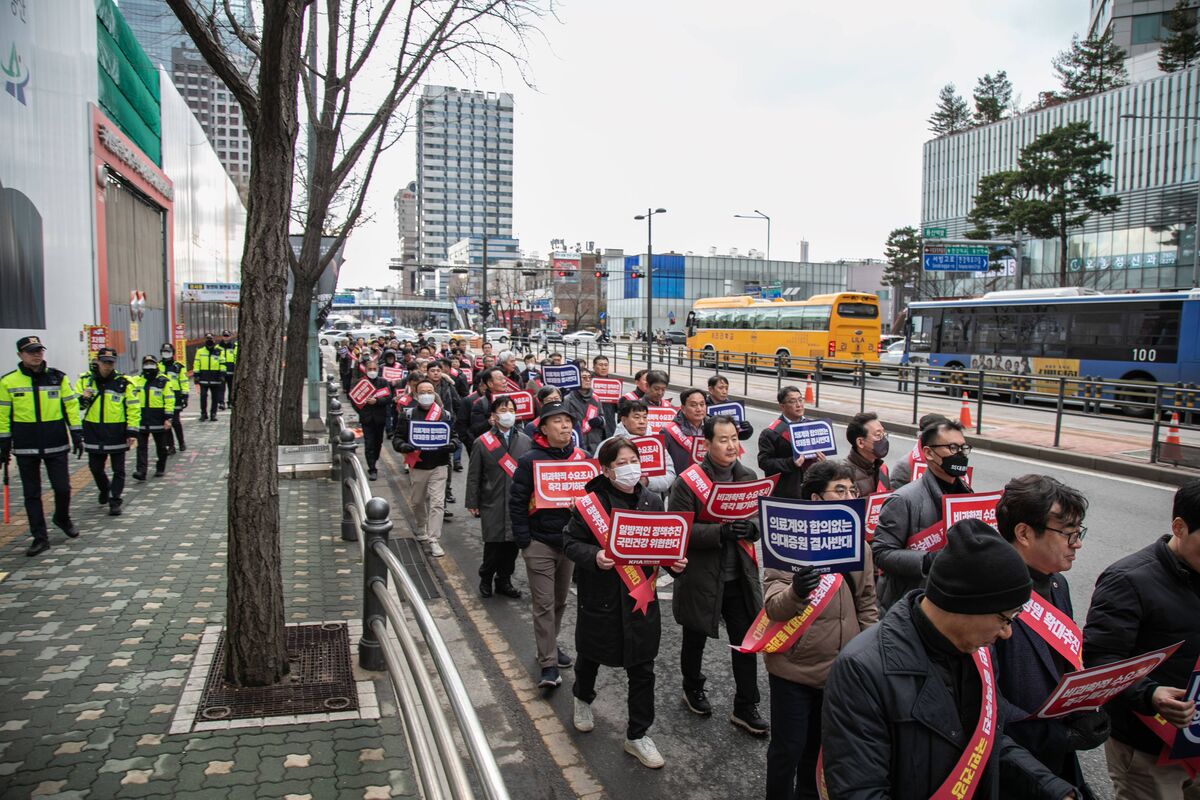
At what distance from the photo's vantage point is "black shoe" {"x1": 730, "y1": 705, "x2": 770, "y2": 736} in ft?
15.6

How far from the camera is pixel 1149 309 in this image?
69.6 ft

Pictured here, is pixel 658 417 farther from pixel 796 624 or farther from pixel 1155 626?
pixel 1155 626

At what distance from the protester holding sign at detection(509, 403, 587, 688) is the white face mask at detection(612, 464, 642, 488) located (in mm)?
1075

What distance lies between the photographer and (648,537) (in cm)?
436

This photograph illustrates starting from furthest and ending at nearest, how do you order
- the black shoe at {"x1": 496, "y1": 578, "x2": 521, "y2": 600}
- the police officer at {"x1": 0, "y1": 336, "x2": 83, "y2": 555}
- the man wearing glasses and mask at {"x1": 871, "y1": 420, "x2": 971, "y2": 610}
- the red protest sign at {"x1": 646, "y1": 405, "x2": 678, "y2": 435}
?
the red protest sign at {"x1": 646, "y1": 405, "x2": 678, "y2": 435} < the police officer at {"x1": 0, "y1": 336, "x2": 83, "y2": 555} < the black shoe at {"x1": 496, "y1": 578, "x2": 521, "y2": 600} < the man wearing glasses and mask at {"x1": 871, "y1": 420, "x2": 971, "y2": 610}

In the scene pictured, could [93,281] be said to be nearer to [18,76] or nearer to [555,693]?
[18,76]

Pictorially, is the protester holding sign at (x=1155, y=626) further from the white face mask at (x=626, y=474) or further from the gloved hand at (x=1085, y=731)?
the white face mask at (x=626, y=474)

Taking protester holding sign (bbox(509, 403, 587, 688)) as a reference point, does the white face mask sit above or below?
above

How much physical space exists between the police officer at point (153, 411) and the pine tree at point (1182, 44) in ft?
219

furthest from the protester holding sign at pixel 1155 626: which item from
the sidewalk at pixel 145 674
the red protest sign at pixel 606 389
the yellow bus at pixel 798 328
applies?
the yellow bus at pixel 798 328

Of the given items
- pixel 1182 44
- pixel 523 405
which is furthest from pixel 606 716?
pixel 1182 44

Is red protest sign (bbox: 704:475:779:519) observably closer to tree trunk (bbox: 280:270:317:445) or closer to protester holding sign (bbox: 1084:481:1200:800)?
protester holding sign (bbox: 1084:481:1200:800)

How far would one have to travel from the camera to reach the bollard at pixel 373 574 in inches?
198

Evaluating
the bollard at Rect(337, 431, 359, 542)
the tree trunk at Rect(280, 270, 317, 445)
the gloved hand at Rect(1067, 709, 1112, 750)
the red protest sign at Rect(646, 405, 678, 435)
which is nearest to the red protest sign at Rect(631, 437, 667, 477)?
the red protest sign at Rect(646, 405, 678, 435)
